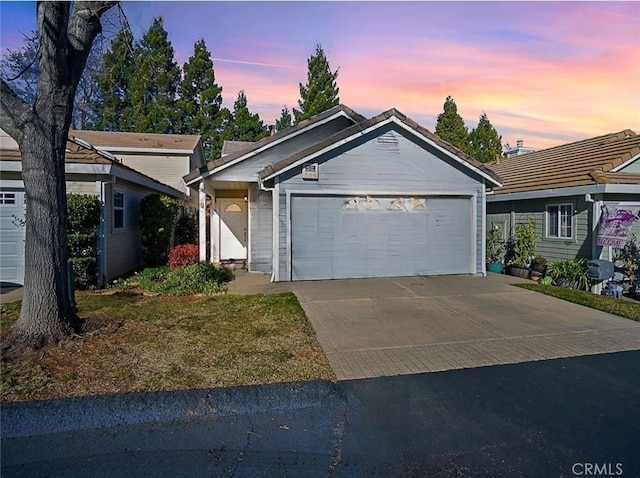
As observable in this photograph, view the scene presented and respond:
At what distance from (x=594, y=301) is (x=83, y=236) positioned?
11.5 meters

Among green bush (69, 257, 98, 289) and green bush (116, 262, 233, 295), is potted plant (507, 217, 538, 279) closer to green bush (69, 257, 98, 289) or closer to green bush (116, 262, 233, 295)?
green bush (116, 262, 233, 295)

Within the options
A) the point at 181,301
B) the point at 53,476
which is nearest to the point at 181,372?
the point at 53,476

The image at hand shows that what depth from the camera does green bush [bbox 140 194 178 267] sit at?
40.8 feet

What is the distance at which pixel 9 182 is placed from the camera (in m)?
9.12

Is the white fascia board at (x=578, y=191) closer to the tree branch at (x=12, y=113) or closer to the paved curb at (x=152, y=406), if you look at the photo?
the paved curb at (x=152, y=406)

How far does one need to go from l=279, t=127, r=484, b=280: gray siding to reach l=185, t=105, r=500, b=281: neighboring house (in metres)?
0.03

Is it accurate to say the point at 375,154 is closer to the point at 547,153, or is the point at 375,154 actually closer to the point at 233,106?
the point at 547,153

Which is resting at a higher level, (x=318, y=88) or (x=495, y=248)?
(x=318, y=88)

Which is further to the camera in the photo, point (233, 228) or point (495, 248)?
point (233, 228)

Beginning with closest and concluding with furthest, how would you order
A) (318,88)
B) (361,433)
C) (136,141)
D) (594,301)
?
(361,433) < (594,301) < (136,141) < (318,88)

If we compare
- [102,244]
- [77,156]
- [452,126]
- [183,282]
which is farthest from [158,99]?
[183,282]

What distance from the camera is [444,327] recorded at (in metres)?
6.25

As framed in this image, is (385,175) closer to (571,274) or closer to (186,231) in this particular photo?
(571,274)

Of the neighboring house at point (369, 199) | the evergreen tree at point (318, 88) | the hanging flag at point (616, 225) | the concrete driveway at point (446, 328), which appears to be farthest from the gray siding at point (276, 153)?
the evergreen tree at point (318, 88)
